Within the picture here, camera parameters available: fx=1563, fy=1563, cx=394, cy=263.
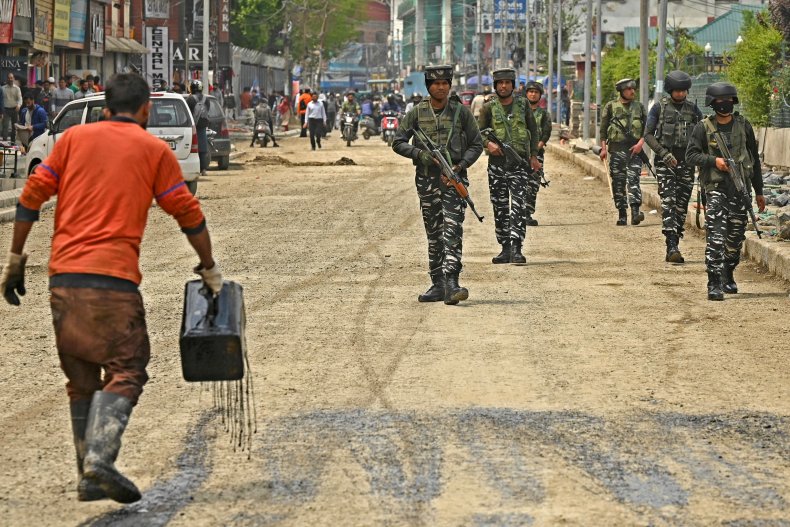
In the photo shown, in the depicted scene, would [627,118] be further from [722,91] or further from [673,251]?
[722,91]

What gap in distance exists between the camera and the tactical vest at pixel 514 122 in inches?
568

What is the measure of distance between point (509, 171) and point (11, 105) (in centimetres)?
1902

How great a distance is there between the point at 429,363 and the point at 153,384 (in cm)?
161

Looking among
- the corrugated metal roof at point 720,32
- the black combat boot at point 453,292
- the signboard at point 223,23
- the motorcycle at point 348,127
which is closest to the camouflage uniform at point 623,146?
the black combat boot at point 453,292

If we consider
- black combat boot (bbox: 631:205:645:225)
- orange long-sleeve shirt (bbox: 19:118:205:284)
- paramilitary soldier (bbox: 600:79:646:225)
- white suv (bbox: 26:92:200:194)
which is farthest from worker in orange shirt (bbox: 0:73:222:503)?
white suv (bbox: 26:92:200:194)

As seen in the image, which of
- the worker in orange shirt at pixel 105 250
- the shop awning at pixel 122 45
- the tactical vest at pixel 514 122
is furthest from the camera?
the shop awning at pixel 122 45

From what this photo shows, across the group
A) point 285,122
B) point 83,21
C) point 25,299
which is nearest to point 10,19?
point 83,21

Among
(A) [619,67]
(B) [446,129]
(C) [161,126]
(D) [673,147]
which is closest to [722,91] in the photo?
(B) [446,129]

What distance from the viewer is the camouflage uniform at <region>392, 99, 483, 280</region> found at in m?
11.4

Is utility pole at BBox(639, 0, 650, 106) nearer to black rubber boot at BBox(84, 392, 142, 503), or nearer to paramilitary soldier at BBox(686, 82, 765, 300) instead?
paramilitary soldier at BBox(686, 82, 765, 300)

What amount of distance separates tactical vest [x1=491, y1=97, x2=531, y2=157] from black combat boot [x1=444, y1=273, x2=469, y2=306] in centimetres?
311

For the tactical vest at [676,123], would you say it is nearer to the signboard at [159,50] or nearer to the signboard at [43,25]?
the signboard at [43,25]

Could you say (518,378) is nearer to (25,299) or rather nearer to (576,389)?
(576,389)

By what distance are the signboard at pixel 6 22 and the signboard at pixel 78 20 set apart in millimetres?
Result: 9163
